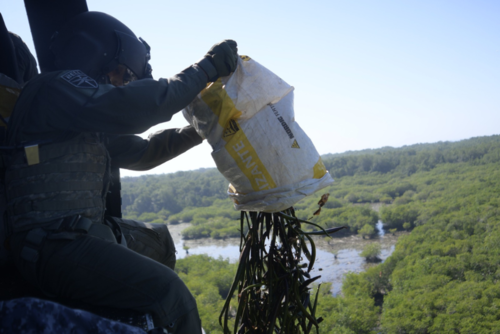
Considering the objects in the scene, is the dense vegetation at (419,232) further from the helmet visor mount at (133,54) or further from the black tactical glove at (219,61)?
the black tactical glove at (219,61)

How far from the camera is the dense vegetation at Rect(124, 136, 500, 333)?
32.2 m

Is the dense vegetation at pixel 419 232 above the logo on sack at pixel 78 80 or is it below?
below

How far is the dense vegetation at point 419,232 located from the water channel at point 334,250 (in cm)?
215

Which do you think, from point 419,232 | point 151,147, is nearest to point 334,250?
point 419,232

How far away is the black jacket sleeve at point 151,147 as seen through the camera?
2.00 m

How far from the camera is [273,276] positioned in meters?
1.61

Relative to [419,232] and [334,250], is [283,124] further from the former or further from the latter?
[419,232]

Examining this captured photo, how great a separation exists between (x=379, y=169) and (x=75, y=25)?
263 feet

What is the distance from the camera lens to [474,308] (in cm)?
3080

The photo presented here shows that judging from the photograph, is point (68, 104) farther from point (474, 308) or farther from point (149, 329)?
point (474, 308)

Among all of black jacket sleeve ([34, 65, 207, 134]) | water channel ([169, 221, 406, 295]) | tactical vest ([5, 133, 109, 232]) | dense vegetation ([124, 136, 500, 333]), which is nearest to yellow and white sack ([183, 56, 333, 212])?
black jacket sleeve ([34, 65, 207, 134])

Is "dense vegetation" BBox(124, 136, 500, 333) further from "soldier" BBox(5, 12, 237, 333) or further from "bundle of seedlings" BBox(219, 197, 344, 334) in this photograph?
"soldier" BBox(5, 12, 237, 333)

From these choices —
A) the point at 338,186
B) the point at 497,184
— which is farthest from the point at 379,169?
the point at 497,184

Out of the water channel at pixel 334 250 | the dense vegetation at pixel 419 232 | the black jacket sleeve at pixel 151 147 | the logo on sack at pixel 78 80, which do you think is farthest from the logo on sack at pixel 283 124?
the water channel at pixel 334 250
